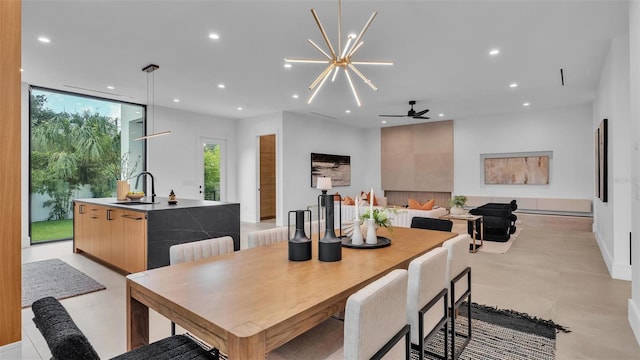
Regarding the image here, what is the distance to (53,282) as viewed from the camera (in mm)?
3625

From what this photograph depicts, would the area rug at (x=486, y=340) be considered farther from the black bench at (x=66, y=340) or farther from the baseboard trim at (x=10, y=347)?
the baseboard trim at (x=10, y=347)

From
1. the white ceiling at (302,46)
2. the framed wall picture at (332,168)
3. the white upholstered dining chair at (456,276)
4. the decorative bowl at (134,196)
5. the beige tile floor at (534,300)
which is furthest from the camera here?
the framed wall picture at (332,168)

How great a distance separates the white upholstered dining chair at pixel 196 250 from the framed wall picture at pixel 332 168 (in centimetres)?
585

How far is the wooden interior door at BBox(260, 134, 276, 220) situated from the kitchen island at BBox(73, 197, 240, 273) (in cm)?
461

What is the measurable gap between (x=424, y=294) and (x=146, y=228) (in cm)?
303

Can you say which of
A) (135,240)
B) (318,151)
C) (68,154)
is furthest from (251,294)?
(318,151)

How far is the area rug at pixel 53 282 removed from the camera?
327 cm

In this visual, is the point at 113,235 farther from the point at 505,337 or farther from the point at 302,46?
the point at 505,337

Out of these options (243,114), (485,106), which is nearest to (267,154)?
(243,114)

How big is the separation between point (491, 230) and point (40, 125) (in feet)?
27.3

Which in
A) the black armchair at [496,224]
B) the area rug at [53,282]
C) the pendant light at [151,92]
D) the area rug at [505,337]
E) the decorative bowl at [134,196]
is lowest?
the area rug at [505,337]

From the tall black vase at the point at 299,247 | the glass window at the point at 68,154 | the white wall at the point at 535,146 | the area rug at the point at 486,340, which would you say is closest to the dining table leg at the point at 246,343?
the area rug at the point at 486,340

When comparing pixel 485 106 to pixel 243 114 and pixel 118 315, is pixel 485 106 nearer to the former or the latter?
pixel 243 114

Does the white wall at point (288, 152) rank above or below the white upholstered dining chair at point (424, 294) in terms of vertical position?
above
